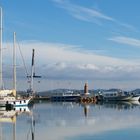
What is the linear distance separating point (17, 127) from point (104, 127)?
12139mm

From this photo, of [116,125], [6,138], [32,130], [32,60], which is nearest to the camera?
[6,138]

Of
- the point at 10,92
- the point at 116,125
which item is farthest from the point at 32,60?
the point at 116,125

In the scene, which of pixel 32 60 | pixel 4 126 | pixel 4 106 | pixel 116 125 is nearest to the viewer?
pixel 4 126

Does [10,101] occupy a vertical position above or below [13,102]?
above

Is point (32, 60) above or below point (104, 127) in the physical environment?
above

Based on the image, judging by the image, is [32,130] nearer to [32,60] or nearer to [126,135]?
[126,135]

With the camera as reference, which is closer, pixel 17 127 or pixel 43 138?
pixel 43 138

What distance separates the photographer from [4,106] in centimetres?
11719

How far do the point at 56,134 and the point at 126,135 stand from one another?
827 cm

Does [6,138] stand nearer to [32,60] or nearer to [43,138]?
[43,138]

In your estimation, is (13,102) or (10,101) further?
(13,102)

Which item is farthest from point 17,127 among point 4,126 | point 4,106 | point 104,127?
point 4,106

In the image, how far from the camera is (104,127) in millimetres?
70438

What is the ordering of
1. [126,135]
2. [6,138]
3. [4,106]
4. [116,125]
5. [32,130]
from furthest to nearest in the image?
[4,106] < [116,125] < [32,130] < [126,135] < [6,138]
